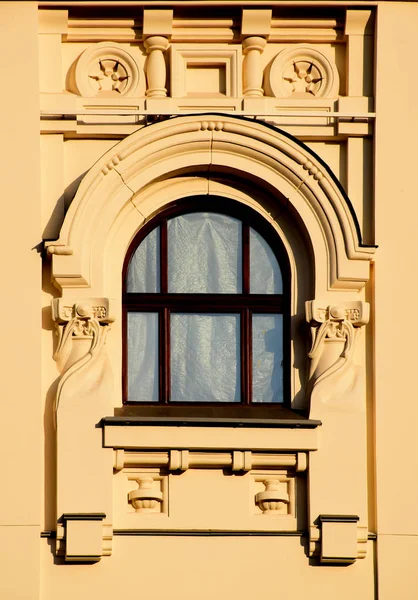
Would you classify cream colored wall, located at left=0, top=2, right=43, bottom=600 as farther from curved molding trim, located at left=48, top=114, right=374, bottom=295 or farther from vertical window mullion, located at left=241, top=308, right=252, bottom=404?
vertical window mullion, located at left=241, top=308, right=252, bottom=404

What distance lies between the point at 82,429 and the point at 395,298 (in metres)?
3.01

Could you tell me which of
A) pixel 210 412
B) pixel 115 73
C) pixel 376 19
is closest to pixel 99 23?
pixel 115 73

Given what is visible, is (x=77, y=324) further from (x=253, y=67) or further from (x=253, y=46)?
(x=253, y=46)

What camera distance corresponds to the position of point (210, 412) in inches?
610

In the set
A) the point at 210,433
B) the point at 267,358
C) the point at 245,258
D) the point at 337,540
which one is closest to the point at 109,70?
the point at 245,258

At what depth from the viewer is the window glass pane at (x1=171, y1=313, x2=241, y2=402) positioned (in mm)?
15734

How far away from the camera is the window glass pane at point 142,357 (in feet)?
51.5

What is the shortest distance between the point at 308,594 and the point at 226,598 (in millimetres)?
709

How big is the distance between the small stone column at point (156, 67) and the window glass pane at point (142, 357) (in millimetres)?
2031

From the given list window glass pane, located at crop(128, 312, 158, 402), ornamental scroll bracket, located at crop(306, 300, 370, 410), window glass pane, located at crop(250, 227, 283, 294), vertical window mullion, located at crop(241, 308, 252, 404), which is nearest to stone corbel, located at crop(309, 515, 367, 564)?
ornamental scroll bracket, located at crop(306, 300, 370, 410)

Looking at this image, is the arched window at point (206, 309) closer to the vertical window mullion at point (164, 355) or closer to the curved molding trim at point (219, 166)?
the vertical window mullion at point (164, 355)

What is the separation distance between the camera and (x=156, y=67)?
15.9m

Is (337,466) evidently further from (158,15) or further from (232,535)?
(158,15)

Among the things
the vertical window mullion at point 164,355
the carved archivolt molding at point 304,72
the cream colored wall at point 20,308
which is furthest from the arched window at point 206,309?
the carved archivolt molding at point 304,72
